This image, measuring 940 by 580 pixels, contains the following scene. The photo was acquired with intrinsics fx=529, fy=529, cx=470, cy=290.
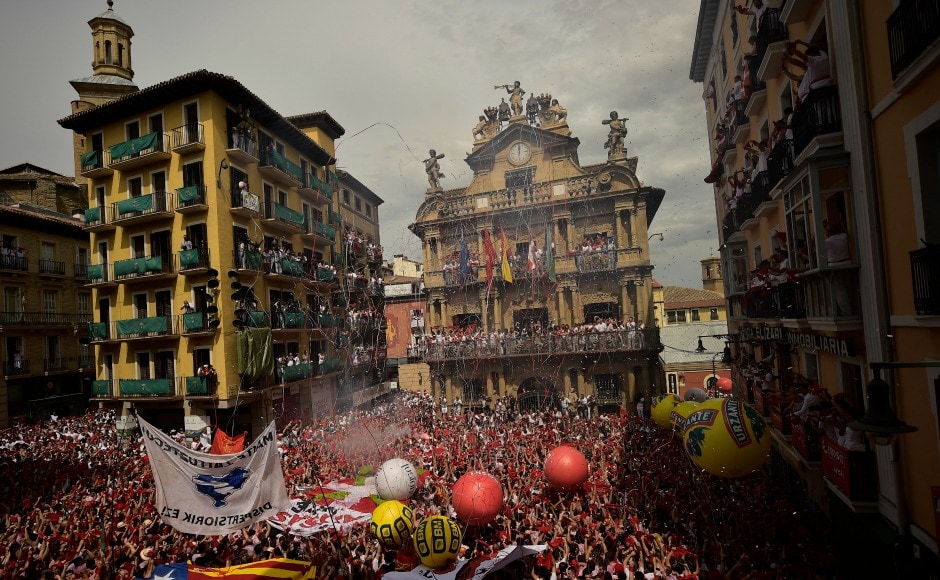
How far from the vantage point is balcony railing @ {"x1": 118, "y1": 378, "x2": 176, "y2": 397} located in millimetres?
24667

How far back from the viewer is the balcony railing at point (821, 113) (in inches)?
367

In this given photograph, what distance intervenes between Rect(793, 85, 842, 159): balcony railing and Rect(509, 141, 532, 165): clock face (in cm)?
2200

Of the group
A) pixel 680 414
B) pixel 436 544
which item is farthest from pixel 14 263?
pixel 680 414

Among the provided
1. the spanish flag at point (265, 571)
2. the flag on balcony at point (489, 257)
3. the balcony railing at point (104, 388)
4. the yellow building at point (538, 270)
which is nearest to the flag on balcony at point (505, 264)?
the yellow building at point (538, 270)

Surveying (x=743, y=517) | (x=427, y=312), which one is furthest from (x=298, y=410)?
(x=743, y=517)

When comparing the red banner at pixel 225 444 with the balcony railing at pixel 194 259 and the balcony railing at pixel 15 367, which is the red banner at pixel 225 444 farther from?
the balcony railing at pixel 15 367

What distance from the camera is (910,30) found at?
6785 mm

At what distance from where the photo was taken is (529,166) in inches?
1225

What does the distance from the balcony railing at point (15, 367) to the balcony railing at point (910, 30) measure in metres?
38.6

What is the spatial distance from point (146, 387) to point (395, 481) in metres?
17.8

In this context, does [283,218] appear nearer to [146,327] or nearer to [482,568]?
[146,327]

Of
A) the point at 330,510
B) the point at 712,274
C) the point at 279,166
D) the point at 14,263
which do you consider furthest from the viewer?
the point at 712,274

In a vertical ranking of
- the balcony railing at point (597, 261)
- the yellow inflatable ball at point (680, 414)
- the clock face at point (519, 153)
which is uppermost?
the clock face at point (519, 153)

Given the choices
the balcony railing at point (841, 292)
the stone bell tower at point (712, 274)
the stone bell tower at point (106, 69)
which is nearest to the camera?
the balcony railing at point (841, 292)
